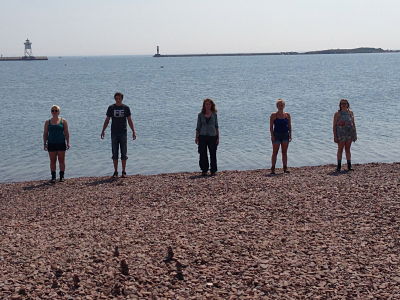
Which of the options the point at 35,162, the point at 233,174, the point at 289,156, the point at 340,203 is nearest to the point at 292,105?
the point at 289,156

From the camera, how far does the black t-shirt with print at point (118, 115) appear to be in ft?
42.2

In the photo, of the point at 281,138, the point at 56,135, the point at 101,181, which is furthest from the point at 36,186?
the point at 281,138

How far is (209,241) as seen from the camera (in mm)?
7668

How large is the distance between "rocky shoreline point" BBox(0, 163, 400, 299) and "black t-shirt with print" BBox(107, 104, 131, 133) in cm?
162

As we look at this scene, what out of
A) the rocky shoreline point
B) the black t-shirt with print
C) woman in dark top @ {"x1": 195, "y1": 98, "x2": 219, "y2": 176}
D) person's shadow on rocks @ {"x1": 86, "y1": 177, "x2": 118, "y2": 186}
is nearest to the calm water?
person's shadow on rocks @ {"x1": 86, "y1": 177, "x2": 118, "y2": 186}

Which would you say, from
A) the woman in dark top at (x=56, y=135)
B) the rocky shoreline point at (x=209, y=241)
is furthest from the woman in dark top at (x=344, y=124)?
the woman in dark top at (x=56, y=135)

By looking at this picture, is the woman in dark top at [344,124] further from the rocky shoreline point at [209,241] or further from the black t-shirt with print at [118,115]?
the black t-shirt with print at [118,115]

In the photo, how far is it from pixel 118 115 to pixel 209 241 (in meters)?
5.80

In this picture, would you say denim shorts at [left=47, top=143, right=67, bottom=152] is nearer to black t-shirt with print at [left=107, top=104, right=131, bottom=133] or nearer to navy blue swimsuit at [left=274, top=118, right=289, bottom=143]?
black t-shirt with print at [left=107, top=104, right=131, bottom=133]

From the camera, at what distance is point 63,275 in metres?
6.61

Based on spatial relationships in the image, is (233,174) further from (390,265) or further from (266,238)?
(390,265)

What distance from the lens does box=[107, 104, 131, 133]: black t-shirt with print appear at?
12875 mm

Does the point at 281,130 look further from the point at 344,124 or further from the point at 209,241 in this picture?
the point at 209,241

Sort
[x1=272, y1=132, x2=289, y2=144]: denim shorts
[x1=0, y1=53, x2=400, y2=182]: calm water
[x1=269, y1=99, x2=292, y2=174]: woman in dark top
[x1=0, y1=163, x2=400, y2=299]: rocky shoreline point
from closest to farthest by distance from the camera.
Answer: [x1=0, y1=163, x2=400, y2=299]: rocky shoreline point → [x1=269, y1=99, x2=292, y2=174]: woman in dark top → [x1=272, y1=132, x2=289, y2=144]: denim shorts → [x1=0, y1=53, x2=400, y2=182]: calm water
